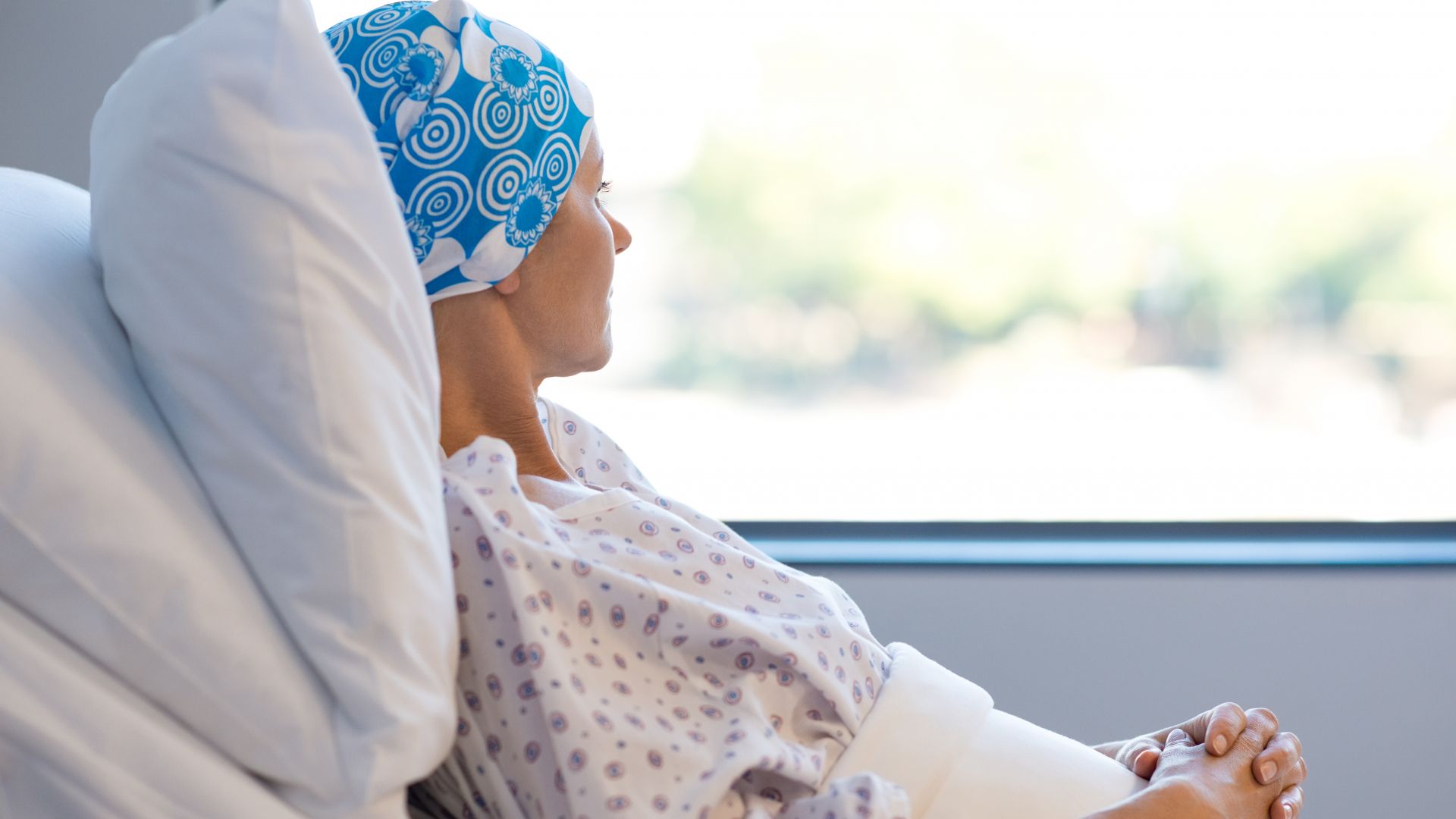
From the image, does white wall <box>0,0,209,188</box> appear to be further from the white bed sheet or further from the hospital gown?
the white bed sheet

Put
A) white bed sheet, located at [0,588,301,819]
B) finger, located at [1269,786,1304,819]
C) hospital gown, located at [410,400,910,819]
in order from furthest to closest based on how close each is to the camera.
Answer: finger, located at [1269,786,1304,819] < hospital gown, located at [410,400,910,819] < white bed sheet, located at [0,588,301,819]

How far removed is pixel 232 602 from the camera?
2.06 ft

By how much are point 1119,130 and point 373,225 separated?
141 cm

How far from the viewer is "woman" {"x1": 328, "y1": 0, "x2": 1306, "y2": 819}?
0.78 meters

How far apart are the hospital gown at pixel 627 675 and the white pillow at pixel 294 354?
0.38 feet

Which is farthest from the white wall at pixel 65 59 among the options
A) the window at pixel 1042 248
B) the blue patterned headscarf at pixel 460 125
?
the blue patterned headscarf at pixel 460 125

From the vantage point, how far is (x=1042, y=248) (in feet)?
5.95

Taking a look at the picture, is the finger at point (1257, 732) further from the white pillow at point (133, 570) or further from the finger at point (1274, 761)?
the white pillow at point (133, 570)

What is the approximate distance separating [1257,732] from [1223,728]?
4cm

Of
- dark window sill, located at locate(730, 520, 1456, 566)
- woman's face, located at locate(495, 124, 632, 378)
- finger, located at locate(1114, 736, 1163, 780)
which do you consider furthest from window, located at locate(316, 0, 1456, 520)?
woman's face, located at locate(495, 124, 632, 378)

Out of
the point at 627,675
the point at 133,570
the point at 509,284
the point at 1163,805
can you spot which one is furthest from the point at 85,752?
the point at 1163,805

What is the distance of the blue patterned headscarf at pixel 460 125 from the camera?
0.87 metres

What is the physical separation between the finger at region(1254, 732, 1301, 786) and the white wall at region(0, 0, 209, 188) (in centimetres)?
175

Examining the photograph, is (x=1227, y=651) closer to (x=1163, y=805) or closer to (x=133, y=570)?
(x=1163, y=805)
